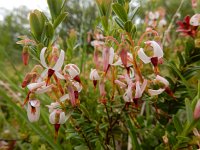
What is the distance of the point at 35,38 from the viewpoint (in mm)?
549

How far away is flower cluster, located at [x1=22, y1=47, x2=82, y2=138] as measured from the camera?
530mm

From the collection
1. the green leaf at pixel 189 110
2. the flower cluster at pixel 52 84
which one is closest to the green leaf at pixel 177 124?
the green leaf at pixel 189 110

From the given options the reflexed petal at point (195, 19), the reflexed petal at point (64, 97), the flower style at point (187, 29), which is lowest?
the reflexed petal at point (64, 97)

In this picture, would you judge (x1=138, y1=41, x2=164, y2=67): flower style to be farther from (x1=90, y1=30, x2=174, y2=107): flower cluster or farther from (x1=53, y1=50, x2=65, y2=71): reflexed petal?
(x1=53, y1=50, x2=65, y2=71): reflexed petal

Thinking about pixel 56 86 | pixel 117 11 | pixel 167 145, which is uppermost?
pixel 117 11

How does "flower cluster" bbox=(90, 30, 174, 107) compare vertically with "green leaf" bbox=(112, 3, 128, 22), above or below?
below

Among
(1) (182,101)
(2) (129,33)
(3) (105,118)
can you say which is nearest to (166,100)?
(1) (182,101)

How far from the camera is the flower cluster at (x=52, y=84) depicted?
530 millimetres

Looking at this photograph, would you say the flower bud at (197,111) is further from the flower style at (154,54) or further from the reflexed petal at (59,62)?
the reflexed petal at (59,62)

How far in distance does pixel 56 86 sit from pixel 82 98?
1.04ft

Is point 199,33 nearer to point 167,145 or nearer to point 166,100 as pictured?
point 166,100

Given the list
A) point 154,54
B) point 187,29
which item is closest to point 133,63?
point 154,54

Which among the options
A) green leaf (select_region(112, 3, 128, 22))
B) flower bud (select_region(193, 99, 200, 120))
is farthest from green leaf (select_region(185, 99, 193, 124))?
green leaf (select_region(112, 3, 128, 22))

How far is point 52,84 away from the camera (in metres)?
0.55
